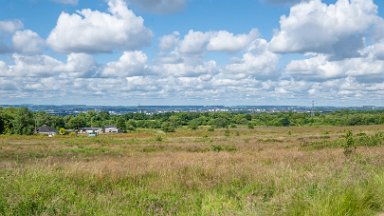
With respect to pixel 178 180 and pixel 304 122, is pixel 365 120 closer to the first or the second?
pixel 304 122

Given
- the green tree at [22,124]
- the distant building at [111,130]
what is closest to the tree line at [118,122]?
the green tree at [22,124]

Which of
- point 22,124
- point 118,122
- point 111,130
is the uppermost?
point 22,124

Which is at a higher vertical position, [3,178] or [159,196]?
[3,178]

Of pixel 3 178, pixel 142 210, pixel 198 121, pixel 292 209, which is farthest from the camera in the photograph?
pixel 198 121

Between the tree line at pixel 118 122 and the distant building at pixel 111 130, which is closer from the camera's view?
the tree line at pixel 118 122

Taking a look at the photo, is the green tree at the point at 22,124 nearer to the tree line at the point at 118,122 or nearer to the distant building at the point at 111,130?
the tree line at the point at 118,122

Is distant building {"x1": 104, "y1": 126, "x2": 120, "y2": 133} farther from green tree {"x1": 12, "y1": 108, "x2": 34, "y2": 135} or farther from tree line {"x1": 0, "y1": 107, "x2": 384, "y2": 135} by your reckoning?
green tree {"x1": 12, "y1": 108, "x2": 34, "y2": 135}

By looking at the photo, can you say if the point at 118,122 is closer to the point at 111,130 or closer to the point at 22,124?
the point at 111,130

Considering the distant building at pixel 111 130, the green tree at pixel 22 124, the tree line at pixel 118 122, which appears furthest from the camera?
the distant building at pixel 111 130

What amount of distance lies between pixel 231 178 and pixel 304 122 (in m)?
150

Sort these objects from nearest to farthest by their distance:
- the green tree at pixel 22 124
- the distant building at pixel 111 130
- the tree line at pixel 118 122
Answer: the green tree at pixel 22 124
the tree line at pixel 118 122
the distant building at pixel 111 130

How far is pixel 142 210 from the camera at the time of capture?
7488 mm

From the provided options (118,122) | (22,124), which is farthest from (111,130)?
(22,124)

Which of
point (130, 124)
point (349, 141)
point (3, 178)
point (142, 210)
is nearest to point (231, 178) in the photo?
point (142, 210)
